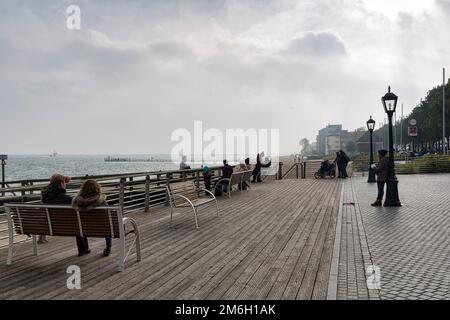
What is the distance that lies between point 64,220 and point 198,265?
1.86 m

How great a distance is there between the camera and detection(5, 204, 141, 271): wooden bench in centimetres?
555

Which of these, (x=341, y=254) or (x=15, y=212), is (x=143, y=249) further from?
(x=341, y=254)

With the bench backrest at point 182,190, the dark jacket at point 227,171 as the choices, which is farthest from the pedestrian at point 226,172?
the bench backrest at point 182,190

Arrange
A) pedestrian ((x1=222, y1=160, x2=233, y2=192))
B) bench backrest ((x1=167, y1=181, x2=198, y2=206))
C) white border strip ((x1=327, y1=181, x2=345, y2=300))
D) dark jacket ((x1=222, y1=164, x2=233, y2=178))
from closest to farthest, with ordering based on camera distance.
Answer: white border strip ((x1=327, y1=181, x2=345, y2=300)) < bench backrest ((x1=167, y1=181, x2=198, y2=206)) < pedestrian ((x1=222, y1=160, x2=233, y2=192)) < dark jacket ((x1=222, y1=164, x2=233, y2=178))

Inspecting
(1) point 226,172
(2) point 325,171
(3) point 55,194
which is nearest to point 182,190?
(3) point 55,194

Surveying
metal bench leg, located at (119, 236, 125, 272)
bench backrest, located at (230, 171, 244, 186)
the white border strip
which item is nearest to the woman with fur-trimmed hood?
metal bench leg, located at (119, 236, 125, 272)

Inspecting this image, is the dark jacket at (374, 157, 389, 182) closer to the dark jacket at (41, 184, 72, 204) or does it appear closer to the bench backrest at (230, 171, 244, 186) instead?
the bench backrest at (230, 171, 244, 186)

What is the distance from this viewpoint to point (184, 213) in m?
11.0

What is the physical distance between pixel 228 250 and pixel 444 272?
9.86 feet

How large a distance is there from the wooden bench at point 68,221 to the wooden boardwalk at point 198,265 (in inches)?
17.7

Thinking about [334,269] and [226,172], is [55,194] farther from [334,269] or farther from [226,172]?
[226,172]

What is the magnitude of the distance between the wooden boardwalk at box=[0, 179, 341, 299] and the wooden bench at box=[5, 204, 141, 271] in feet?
1.47

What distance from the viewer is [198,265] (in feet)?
19.4
